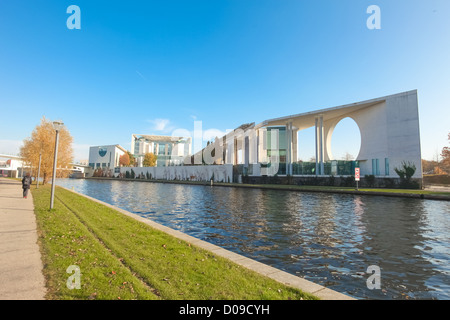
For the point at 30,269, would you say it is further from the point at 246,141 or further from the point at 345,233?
the point at 246,141

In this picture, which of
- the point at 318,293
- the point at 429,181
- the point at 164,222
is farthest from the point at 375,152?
the point at 318,293

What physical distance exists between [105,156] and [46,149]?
8976 centimetres

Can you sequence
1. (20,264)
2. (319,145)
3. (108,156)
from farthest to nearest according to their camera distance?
(108,156) < (319,145) < (20,264)

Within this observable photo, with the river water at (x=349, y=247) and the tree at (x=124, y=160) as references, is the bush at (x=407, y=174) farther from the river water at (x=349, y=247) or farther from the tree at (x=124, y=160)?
the tree at (x=124, y=160)

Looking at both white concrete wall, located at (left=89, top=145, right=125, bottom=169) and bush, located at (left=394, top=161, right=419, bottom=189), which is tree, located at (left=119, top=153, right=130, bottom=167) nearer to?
white concrete wall, located at (left=89, top=145, right=125, bottom=169)

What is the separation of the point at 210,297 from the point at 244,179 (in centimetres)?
5407

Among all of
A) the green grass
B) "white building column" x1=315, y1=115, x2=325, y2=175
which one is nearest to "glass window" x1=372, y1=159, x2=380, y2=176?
"white building column" x1=315, y1=115, x2=325, y2=175

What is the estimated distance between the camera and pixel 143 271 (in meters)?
4.62

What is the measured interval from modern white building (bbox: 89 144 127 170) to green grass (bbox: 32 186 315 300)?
375ft

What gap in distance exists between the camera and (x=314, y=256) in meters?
6.99

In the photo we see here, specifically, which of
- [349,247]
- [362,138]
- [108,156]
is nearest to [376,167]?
[362,138]

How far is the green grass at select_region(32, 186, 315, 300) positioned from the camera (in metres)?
3.80

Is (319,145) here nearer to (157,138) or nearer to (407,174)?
(407,174)

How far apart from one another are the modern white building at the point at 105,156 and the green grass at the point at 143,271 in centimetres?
11416
